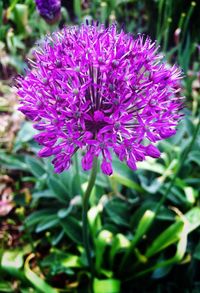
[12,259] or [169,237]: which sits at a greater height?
[169,237]

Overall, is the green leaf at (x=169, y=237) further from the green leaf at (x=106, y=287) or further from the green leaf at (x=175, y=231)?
the green leaf at (x=106, y=287)

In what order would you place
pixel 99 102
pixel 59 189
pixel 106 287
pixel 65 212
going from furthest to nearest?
pixel 59 189
pixel 65 212
pixel 106 287
pixel 99 102

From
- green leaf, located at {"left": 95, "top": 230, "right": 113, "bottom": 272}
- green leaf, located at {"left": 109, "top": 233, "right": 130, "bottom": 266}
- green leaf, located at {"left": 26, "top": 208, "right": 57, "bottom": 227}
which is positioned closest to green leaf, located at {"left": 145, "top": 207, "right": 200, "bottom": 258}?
green leaf, located at {"left": 109, "top": 233, "right": 130, "bottom": 266}

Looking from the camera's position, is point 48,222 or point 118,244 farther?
point 48,222

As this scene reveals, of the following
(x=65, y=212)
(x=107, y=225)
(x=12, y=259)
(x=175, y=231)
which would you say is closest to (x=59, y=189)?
(x=65, y=212)

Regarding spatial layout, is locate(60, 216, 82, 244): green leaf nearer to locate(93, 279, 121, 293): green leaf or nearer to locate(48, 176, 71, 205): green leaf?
locate(48, 176, 71, 205): green leaf

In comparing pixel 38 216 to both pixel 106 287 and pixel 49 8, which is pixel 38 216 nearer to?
pixel 106 287

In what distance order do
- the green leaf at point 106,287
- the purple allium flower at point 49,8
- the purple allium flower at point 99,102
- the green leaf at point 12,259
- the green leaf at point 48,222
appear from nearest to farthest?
the purple allium flower at point 99,102
the green leaf at point 106,287
the green leaf at point 12,259
the purple allium flower at point 49,8
the green leaf at point 48,222

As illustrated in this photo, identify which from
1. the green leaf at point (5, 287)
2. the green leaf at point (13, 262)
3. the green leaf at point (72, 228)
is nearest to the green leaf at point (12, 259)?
the green leaf at point (13, 262)

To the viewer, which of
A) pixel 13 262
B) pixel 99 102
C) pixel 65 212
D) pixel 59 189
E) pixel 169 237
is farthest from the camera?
pixel 59 189
